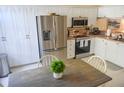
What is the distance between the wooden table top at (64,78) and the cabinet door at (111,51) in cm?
Result: 144

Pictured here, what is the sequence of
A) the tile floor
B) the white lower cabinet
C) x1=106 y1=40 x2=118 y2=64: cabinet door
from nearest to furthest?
the tile floor
the white lower cabinet
x1=106 y1=40 x2=118 y2=64: cabinet door

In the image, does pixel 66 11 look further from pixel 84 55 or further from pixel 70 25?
pixel 84 55

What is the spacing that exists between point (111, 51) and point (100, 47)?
1.18ft

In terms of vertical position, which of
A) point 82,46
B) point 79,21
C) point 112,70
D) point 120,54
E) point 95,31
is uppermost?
point 79,21

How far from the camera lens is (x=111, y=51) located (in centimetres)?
287

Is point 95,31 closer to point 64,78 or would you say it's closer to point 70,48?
point 70,48

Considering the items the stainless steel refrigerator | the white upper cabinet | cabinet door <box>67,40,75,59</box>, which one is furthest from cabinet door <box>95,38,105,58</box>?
the stainless steel refrigerator

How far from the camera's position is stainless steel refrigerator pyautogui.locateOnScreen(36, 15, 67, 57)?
8.23ft

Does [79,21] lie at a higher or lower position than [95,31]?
higher

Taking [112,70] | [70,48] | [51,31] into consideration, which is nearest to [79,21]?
[70,48]

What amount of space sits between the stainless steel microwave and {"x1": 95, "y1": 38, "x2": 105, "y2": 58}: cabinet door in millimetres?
512

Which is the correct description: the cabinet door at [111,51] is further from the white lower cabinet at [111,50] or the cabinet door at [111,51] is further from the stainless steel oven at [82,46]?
the stainless steel oven at [82,46]

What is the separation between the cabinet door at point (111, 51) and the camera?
109 inches

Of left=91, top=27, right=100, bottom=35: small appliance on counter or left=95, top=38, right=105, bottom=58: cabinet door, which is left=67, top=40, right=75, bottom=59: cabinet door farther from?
left=91, top=27, right=100, bottom=35: small appliance on counter
